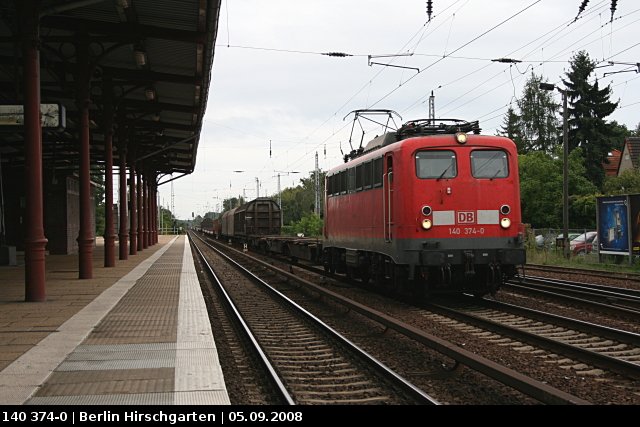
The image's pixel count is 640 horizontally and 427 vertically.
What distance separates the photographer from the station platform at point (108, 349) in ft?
18.5

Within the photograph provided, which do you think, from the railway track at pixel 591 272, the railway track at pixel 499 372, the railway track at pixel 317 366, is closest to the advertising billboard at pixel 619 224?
the railway track at pixel 591 272

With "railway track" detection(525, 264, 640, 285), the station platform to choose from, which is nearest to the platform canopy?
the station platform

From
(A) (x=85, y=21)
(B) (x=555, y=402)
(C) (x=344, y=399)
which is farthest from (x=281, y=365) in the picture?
(A) (x=85, y=21)

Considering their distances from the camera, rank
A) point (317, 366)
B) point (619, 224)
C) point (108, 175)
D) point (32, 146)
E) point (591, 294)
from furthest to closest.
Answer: point (619, 224) → point (108, 175) → point (591, 294) → point (32, 146) → point (317, 366)

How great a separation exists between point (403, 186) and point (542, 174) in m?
33.2

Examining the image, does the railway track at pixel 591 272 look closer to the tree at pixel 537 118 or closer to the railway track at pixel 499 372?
the railway track at pixel 499 372

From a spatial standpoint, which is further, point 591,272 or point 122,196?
point 122,196

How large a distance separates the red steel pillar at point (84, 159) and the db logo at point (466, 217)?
9.14 m

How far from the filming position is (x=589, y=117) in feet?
184

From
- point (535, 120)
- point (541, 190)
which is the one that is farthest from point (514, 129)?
point (541, 190)

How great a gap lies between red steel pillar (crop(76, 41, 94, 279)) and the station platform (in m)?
2.76

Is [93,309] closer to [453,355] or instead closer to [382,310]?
[382,310]

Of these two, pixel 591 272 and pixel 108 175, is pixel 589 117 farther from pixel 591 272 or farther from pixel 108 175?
pixel 108 175

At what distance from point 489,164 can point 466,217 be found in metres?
1.14
